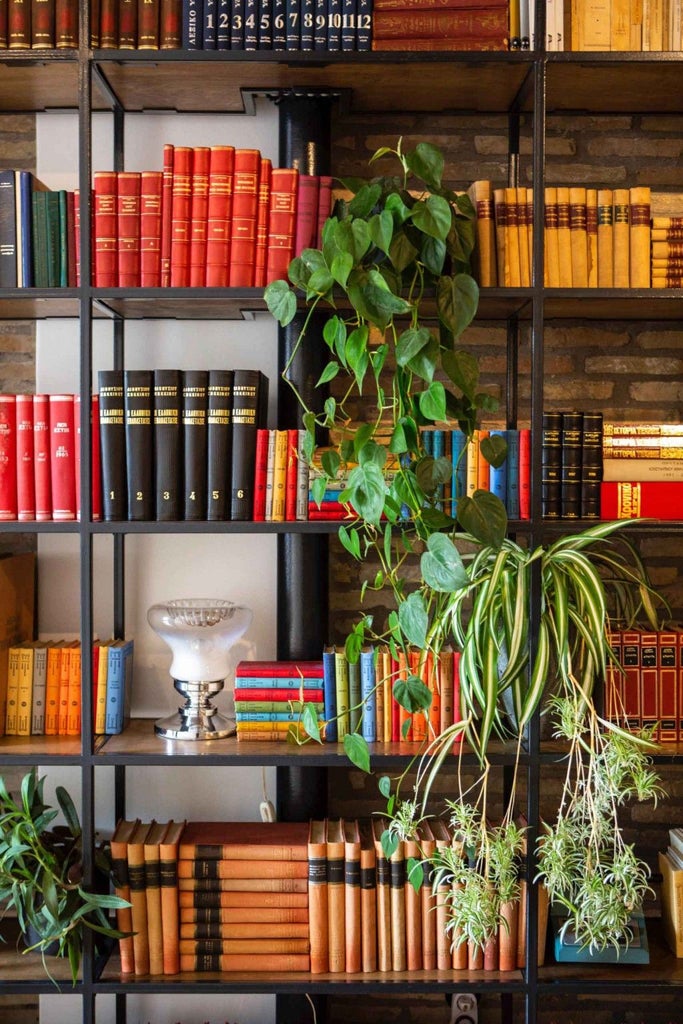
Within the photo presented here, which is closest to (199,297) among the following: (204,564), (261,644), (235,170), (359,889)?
(235,170)

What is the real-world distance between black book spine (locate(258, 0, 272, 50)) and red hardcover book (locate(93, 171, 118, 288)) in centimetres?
42

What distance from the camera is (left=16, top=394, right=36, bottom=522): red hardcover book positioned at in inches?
80.3

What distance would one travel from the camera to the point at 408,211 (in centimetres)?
179

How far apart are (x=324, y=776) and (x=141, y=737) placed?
0.45m

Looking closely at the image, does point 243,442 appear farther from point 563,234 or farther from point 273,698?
point 563,234

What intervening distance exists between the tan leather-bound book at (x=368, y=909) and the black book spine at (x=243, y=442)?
77cm

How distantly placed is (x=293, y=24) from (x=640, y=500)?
1236 mm

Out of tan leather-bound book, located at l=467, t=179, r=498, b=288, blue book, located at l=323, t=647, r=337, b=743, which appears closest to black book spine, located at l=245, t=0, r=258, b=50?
tan leather-bound book, located at l=467, t=179, r=498, b=288

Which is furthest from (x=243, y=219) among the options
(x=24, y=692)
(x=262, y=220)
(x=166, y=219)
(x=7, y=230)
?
(x=24, y=692)

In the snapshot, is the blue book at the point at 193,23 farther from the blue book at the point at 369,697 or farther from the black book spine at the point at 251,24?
the blue book at the point at 369,697

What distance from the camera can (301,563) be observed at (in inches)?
89.0

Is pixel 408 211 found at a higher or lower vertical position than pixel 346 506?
higher

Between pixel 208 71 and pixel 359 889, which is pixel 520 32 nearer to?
pixel 208 71

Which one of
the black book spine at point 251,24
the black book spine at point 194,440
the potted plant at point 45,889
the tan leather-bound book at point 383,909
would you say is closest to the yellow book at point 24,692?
the potted plant at point 45,889
